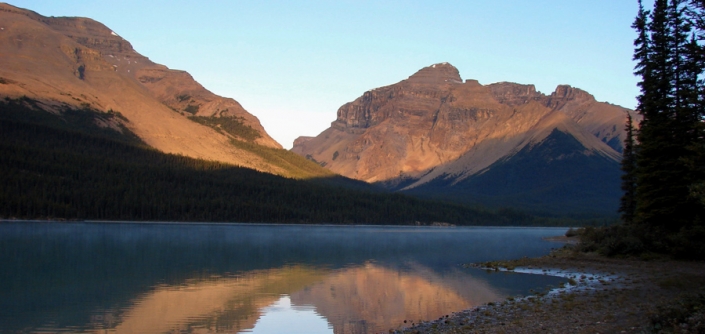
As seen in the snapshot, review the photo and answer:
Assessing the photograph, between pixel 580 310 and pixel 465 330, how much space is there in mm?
6565

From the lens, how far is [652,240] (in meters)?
53.8

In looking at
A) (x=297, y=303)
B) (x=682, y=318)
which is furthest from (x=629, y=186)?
(x=682, y=318)

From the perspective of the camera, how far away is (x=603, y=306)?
3125cm

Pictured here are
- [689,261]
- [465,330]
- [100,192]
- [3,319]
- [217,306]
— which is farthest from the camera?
[100,192]

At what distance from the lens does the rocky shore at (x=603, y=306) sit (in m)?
24.3

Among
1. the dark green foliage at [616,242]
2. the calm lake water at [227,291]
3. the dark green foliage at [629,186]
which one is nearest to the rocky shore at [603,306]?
the dark green foliage at [616,242]

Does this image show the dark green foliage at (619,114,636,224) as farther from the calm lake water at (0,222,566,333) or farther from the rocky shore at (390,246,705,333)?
the rocky shore at (390,246,705,333)

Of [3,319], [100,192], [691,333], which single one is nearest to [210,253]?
[3,319]

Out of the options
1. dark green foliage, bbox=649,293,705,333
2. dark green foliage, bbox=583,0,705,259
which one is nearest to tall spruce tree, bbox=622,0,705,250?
dark green foliage, bbox=583,0,705,259

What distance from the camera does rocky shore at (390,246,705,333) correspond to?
79.8ft

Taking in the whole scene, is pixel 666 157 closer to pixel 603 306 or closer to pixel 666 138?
pixel 666 138

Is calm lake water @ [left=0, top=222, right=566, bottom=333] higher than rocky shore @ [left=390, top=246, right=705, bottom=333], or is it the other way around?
rocky shore @ [left=390, top=246, right=705, bottom=333]

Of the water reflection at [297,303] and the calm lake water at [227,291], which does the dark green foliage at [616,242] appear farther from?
the water reflection at [297,303]

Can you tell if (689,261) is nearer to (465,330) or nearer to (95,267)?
(465,330)
